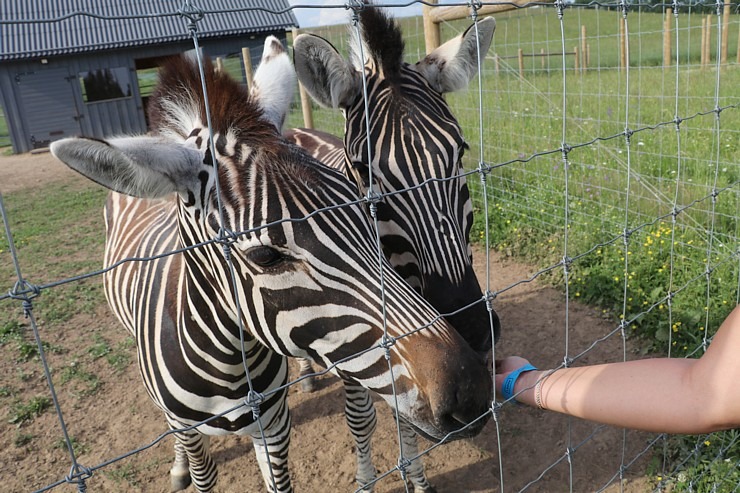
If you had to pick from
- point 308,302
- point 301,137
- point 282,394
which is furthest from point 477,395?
point 301,137

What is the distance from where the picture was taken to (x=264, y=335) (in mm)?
1582

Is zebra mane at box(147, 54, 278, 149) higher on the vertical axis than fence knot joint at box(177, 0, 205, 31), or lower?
lower

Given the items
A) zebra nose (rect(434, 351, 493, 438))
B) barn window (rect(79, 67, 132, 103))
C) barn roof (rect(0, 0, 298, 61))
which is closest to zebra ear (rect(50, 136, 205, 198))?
zebra nose (rect(434, 351, 493, 438))

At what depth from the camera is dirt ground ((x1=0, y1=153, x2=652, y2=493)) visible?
3.01 metres

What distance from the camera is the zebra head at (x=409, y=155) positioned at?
2086 mm

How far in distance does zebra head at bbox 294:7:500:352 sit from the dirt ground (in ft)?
3.05

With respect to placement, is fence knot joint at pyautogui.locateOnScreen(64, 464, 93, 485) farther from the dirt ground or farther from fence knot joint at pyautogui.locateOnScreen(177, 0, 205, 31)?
the dirt ground

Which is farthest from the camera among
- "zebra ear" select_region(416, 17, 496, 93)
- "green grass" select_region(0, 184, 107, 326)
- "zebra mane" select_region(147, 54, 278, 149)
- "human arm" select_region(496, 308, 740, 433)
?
"green grass" select_region(0, 184, 107, 326)

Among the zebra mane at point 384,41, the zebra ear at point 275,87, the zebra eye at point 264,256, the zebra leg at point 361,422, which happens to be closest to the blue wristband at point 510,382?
the zebra eye at point 264,256

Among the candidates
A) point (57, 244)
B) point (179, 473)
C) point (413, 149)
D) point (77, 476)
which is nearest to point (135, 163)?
point (77, 476)

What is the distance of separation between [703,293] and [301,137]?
3376 mm

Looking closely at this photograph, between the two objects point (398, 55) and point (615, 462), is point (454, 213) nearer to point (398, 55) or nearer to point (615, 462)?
point (398, 55)

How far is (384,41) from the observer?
229 cm

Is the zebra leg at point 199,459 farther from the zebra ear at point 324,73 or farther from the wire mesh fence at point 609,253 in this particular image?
the zebra ear at point 324,73
